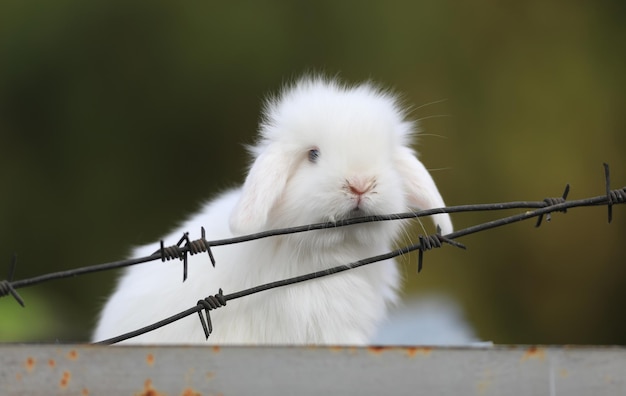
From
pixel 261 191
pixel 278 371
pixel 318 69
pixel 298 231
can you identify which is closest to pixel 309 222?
pixel 261 191

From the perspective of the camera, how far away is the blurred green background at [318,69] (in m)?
4.30

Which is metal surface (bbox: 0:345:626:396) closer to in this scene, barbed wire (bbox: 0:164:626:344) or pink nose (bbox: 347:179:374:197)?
barbed wire (bbox: 0:164:626:344)

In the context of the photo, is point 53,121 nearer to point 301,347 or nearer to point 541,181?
point 541,181

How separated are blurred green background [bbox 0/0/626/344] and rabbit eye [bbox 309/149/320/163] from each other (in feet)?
7.85

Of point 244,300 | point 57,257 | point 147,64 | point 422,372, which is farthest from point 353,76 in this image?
point 422,372

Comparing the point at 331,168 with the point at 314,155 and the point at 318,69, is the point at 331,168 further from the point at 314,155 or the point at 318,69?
the point at 318,69

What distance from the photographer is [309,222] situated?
1858 millimetres

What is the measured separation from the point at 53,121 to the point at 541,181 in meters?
2.72

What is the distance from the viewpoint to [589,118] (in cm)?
432

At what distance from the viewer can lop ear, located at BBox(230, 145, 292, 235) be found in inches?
70.9

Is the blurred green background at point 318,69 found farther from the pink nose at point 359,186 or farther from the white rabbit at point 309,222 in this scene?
the pink nose at point 359,186

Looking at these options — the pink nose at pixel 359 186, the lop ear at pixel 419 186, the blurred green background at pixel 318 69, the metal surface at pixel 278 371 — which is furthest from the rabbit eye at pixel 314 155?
the blurred green background at pixel 318 69

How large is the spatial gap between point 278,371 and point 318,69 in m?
3.22

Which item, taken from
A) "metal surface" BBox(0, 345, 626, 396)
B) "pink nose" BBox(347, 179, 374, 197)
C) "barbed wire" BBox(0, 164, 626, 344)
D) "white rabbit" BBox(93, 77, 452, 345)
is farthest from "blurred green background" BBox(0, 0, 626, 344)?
"metal surface" BBox(0, 345, 626, 396)
